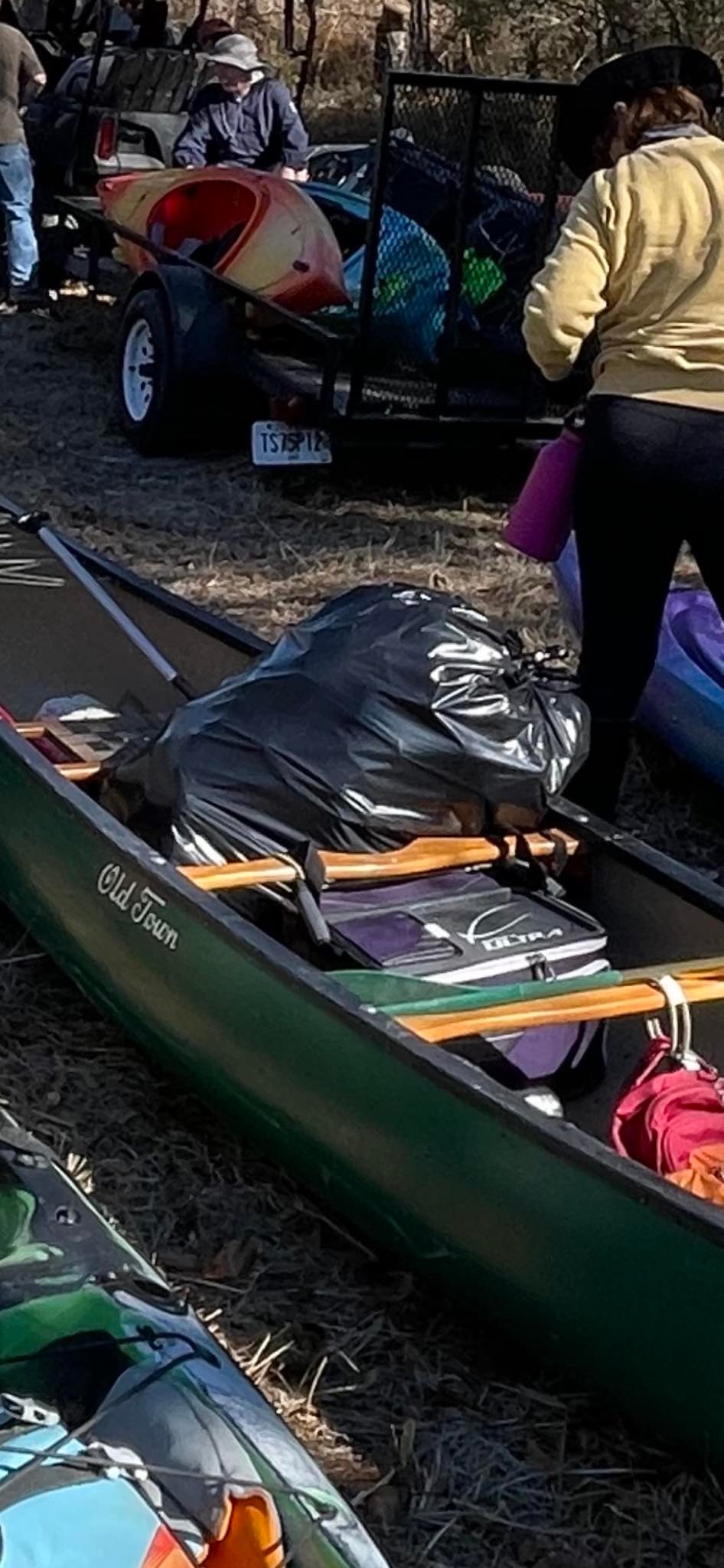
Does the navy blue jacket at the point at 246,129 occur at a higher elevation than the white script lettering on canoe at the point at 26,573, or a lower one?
higher

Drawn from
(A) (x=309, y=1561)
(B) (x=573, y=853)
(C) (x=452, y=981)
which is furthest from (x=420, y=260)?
(A) (x=309, y=1561)

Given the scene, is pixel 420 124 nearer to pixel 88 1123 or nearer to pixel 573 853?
pixel 573 853

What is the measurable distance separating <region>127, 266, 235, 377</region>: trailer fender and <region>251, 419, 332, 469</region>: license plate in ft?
1.90

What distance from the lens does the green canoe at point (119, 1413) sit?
241cm

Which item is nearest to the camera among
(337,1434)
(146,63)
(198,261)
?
(337,1434)

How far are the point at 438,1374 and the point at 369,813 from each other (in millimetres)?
1231

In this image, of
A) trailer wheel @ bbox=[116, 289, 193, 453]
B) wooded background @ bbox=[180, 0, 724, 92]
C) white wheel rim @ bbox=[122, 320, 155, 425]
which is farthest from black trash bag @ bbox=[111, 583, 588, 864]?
wooded background @ bbox=[180, 0, 724, 92]

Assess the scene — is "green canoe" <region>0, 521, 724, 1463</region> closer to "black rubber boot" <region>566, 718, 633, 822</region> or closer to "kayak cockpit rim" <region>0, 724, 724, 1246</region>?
"kayak cockpit rim" <region>0, 724, 724, 1246</region>

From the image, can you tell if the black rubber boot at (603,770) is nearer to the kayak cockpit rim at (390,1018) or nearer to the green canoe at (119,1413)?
the kayak cockpit rim at (390,1018)

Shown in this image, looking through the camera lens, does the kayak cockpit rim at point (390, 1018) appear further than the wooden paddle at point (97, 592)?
No

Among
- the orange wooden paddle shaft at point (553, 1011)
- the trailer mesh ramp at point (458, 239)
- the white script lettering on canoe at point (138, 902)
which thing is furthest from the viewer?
the trailer mesh ramp at point (458, 239)

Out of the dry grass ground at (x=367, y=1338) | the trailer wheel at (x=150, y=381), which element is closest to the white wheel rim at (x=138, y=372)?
the trailer wheel at (x=150, y=381)

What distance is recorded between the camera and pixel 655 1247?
2922mm

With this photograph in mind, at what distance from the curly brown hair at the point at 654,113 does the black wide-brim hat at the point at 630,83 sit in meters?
0.01
